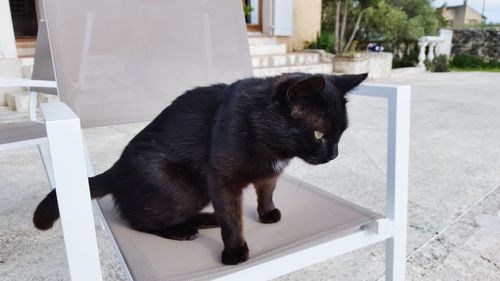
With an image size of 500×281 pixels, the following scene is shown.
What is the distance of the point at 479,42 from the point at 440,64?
14.8 ft

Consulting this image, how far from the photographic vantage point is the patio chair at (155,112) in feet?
2.19

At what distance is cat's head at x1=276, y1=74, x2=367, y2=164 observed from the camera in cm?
75

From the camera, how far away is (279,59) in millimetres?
5938

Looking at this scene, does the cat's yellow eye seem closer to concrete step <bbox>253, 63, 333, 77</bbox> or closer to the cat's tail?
the cat's tail

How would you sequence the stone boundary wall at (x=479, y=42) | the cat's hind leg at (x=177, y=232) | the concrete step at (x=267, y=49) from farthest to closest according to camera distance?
the stone boundary wall at (x=479, y=42)
the concrete step at (x=267, y=49)
the cat's hind leg at (x=177, y=232)

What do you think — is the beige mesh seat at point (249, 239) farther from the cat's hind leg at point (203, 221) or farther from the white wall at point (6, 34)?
the white wall at point (6, 34)

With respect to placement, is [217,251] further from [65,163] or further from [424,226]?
[424,226]

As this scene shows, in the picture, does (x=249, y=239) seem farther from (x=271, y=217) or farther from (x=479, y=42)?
(x=479, y=42)

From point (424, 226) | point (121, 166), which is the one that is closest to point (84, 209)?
point (121, 166)

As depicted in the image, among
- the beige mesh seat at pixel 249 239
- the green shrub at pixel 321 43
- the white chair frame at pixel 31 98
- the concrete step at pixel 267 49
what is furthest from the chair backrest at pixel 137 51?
the green shrub at pixel 321 43

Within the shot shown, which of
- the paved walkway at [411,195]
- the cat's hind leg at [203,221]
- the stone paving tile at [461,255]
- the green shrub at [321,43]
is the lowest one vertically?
the stone paving tile at [461,255]

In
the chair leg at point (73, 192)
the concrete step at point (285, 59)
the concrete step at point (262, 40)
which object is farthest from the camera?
the concrete step at point (262, 40)

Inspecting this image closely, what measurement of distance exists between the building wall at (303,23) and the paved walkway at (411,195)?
152 inches

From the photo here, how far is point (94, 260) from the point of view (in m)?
0.68
